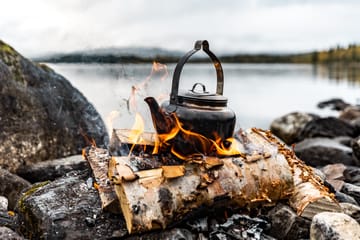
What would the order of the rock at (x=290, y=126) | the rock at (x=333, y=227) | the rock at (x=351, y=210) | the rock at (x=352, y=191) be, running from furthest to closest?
the rock at (x=290, y=126)
the rock at (x=352, y=191)
the rock at (x=351, y=210)
the rock at (x=333, y=227)

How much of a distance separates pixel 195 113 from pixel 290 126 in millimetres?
10071

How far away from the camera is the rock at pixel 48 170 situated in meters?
6.42

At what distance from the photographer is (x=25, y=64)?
25.1 ft

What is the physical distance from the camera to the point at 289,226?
426 cm

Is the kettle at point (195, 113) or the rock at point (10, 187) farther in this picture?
the rock at point (10, 187)

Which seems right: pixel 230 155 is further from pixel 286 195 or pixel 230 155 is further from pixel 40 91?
pixel 40 91

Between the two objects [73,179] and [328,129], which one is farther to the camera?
[328,129]

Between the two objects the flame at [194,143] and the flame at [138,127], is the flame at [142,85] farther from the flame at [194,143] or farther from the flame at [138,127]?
the flame at [194,143]

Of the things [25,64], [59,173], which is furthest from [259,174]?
[25,64]

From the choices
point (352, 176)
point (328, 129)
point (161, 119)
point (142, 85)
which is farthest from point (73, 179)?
point (328, 129)

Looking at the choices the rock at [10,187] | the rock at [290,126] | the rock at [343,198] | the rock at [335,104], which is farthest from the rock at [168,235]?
the rock at [335,104]

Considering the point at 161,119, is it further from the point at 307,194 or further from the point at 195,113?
the point at 307,194

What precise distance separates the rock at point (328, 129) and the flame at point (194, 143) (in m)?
7.41

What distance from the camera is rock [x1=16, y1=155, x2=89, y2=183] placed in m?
6.42
